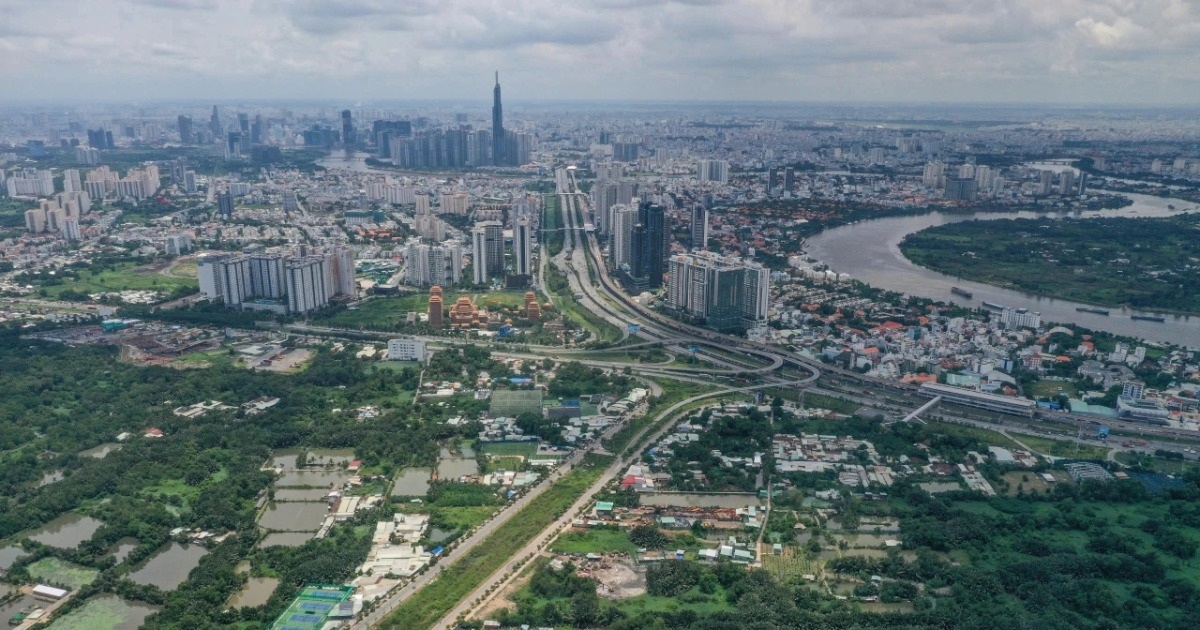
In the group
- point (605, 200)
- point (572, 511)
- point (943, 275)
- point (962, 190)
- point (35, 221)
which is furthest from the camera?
point (962, 190)

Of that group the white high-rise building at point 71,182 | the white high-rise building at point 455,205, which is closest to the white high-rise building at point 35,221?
the white high-rise building at point 71,182

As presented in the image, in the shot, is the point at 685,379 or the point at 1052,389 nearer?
the point at 1052,389

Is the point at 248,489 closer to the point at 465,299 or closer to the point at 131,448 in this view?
the point at 131,448

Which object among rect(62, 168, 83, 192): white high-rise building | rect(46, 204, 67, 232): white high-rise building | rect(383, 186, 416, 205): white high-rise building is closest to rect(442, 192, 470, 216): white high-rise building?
rect(383, 186, 416, 205): white high-rise building

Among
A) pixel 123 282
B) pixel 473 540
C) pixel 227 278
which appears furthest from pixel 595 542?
pixel 123 282

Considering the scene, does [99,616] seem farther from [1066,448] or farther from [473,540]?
[1066,448]

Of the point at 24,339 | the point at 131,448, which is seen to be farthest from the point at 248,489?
the point at 24,339

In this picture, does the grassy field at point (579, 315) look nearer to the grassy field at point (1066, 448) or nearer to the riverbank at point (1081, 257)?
the grassy field at point (1066, 448)
